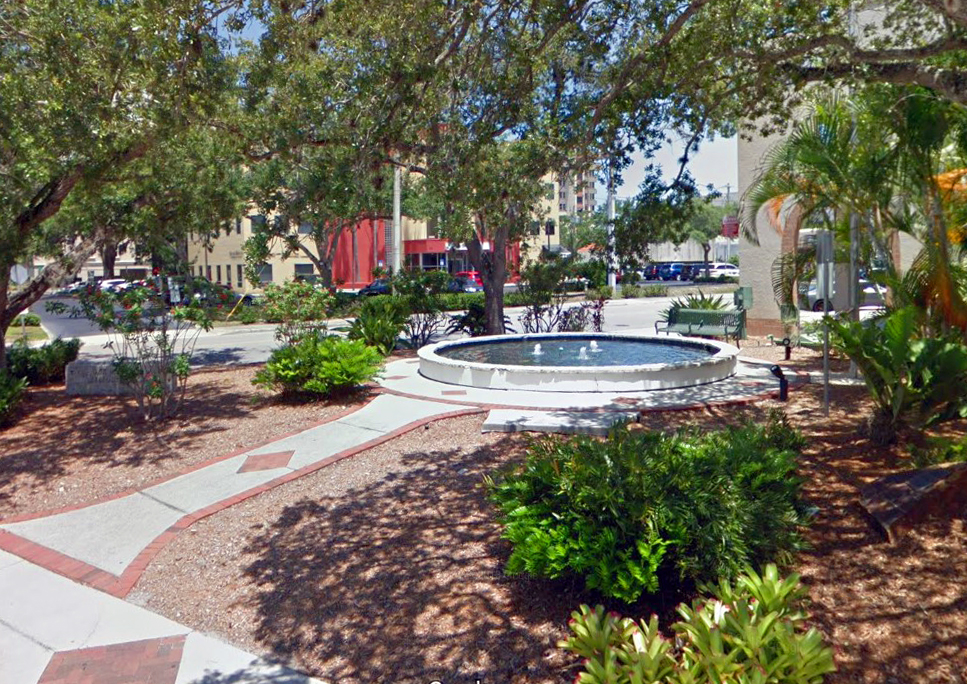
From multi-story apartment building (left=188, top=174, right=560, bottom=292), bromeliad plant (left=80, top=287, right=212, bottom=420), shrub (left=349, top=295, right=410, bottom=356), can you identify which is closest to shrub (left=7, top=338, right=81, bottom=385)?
bromeliad plant (left=80, top=287, right=212, bottom=420)

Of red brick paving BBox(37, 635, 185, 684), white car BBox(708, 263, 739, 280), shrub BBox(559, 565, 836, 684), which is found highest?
white car BBox(708, 263, 739, 280)

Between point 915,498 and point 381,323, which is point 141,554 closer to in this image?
point 915,498

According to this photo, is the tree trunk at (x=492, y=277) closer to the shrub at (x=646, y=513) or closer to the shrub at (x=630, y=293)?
the shrub at (x=646, y=513)

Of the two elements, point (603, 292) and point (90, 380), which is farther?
point (603, 292)

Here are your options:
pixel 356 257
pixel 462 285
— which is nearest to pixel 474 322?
pixel 462 285

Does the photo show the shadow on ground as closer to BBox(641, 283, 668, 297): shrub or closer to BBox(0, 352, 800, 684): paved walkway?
BBox(0, 352, 800, 684): paved walkway

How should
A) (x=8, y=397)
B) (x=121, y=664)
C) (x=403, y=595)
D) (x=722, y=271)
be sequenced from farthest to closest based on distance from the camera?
(x=722, y=271), (x=8, y=397), (x=403, y=595), (x=121, y=664)

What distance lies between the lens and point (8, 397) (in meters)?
11.1

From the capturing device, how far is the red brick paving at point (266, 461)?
8.42m

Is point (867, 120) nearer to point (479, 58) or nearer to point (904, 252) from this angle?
point (479, 58)

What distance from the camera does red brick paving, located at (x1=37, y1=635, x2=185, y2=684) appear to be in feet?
15.1

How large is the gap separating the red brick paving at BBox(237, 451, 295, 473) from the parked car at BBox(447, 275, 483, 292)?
31914 millimetres

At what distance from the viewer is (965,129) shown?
335 inches

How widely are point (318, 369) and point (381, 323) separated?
571cm
